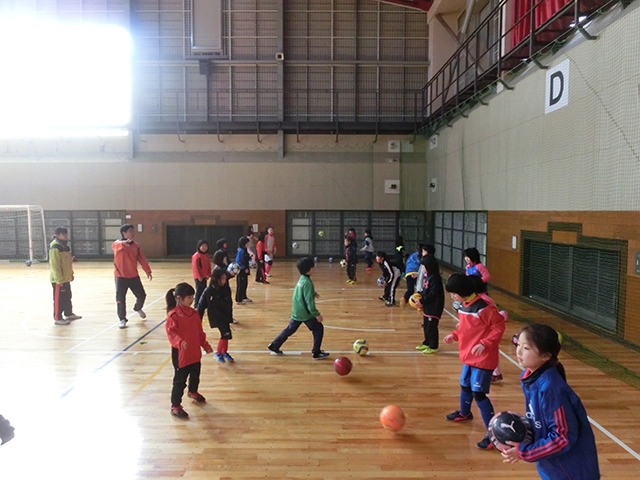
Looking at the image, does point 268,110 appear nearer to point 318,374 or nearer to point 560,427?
point 318,374

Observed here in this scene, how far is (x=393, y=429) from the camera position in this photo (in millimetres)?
4539

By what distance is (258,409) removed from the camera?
5102 millimetres

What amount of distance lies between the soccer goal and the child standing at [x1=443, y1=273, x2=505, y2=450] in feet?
65.5

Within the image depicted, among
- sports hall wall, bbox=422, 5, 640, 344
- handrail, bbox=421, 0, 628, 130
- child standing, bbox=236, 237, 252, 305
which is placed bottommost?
child standing, bbox=236, 237, 252, 305

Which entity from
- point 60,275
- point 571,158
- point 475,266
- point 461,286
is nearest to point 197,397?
point 461,286

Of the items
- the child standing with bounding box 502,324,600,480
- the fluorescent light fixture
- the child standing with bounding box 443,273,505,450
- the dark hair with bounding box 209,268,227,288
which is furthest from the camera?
the fluorescent light fixture

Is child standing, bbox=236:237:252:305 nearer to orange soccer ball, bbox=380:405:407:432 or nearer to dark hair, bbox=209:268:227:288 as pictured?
dark hair, bbox=209:268:227:288

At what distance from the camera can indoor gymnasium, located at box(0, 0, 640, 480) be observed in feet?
13.9

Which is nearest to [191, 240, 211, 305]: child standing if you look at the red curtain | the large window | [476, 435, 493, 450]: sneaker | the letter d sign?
[476, 435, 493, 450]: sneaker

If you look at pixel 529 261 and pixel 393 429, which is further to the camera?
pixel 529 261

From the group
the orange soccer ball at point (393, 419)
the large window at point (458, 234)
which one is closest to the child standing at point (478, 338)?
the orange soccer ball at point (393, 419)

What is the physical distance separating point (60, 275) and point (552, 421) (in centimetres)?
909

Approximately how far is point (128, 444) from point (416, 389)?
335 centimetres

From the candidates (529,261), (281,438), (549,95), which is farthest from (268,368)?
(549,95)
